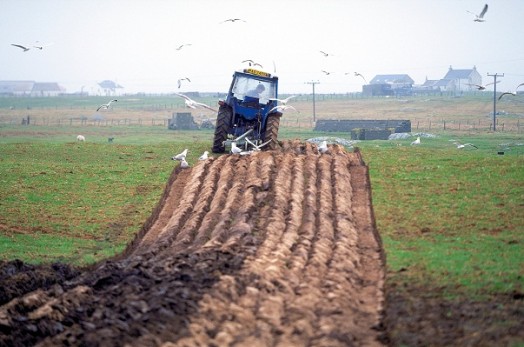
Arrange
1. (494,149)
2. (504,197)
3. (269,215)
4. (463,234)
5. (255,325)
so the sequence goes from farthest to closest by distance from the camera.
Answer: (494,149) < (504,197) < (269,215) < (463,234) < (255,325)

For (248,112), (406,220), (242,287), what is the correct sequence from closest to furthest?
(242,287)
(406,220)
(248,112)

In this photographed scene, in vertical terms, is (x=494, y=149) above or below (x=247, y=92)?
below

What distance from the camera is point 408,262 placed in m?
13.8

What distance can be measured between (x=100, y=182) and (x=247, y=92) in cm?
651

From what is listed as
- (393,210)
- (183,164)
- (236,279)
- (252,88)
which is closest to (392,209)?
(393,210)

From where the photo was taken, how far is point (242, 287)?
11922mm

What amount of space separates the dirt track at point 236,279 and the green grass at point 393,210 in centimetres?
64

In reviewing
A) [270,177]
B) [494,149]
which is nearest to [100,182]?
[270,177]

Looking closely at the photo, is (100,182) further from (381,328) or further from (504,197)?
(381,328)

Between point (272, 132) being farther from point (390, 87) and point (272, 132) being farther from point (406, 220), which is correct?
point (390, 87)

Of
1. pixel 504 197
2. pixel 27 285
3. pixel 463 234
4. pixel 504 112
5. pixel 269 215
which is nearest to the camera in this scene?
pixel 27 285

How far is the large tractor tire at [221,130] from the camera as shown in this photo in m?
25.4

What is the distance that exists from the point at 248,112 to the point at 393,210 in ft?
30.5

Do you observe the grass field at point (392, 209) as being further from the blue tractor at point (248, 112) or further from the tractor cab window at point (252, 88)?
the tractor cab window at point (252, 88)
